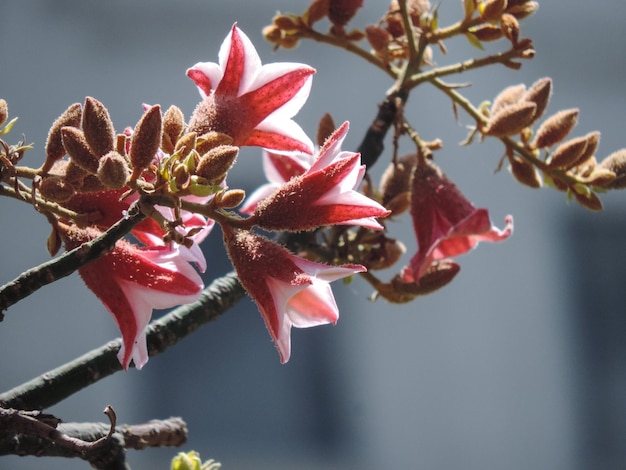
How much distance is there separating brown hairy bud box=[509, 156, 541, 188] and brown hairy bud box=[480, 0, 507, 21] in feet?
0.26

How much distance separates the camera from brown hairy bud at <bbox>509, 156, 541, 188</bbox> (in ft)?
1.60

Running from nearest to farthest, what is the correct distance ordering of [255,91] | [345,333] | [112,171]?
1. [112,171]
2. [255,91]
3. [345,333]

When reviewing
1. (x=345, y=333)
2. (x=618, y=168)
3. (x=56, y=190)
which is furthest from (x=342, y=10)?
(x=345, y=333)

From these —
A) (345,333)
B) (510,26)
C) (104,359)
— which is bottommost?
(345,333)

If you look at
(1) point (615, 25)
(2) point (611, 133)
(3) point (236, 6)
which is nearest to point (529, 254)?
(2) point (611, 133)

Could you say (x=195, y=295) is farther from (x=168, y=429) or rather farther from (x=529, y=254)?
(x=529, y=254)

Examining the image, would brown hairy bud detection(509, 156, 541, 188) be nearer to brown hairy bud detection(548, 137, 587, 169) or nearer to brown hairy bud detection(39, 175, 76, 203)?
brown hairy bud detection(548, 137, 587, 169)

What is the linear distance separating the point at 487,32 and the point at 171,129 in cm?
25

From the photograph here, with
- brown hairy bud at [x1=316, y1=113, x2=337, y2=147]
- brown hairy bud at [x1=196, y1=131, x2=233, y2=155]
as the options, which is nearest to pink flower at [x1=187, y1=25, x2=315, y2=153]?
brown hairy bud at [x1=196, y1=131, x2=233, y2=155]

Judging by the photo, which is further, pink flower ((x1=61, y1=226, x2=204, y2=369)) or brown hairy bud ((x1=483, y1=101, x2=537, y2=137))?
brown hairy bud ((x1=483, y1=101, x2=537, y2=137))

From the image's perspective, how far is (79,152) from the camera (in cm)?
29

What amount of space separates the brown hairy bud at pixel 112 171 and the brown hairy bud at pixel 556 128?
28cm

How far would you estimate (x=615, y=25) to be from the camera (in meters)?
2.38

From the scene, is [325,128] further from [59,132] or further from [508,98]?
[59,132]
